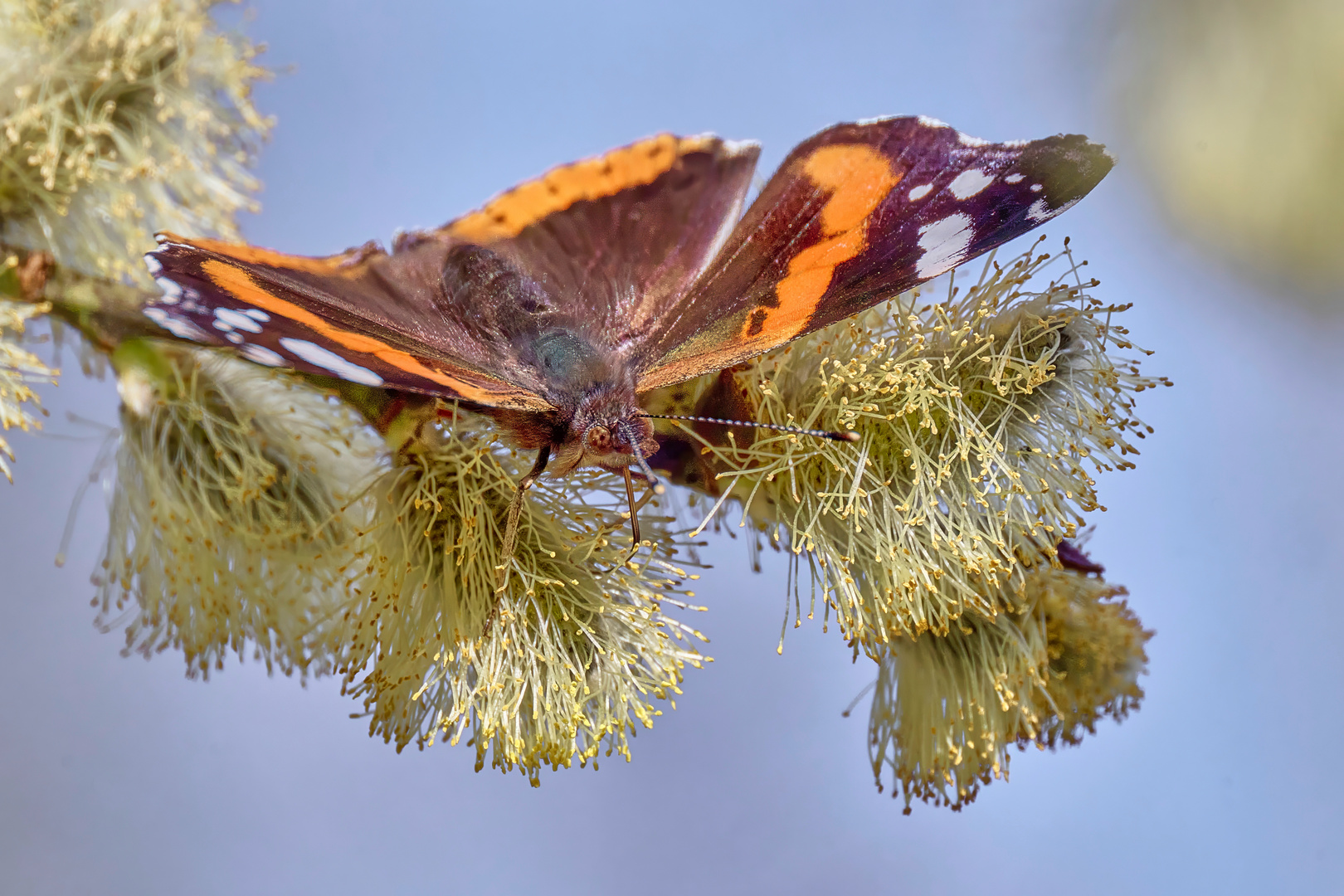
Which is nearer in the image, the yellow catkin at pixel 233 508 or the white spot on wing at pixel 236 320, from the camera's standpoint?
the white spot on wing at pixel 236 320

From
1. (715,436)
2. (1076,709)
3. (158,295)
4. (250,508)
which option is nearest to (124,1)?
(158,295)

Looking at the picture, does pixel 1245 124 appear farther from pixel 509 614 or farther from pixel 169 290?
pixel 169 290

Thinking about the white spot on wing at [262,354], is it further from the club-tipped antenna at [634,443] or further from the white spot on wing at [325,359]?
the club-tipped antenna at [634,443]

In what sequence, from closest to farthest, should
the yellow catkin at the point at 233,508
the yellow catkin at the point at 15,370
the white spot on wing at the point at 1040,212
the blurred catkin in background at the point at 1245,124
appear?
the white spot on wing at the point at 1040,212
the yellow catkin at the point at 15,370
the yellow catkin at the point at 233,508
the blurred catkin in background at the point at 1245,124

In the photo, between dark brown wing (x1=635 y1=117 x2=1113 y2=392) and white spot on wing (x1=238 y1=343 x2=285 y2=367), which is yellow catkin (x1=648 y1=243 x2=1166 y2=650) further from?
white spot on wing (x1=238 y1=343 x2=285 y2=367)

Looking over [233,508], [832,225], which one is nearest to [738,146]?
[832,225]

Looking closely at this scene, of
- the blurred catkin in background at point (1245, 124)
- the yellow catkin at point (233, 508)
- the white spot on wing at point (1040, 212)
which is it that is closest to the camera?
the white spot on wing at point (1040, 212)

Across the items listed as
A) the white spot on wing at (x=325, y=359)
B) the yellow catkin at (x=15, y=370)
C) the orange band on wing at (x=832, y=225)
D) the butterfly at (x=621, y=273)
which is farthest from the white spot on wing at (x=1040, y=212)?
the yellow catkin at (x=15, y=370)

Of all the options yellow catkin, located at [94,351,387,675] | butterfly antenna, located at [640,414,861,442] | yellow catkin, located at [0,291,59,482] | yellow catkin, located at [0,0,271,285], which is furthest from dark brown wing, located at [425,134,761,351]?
yellow catkin, located at [0,0,271,285]
